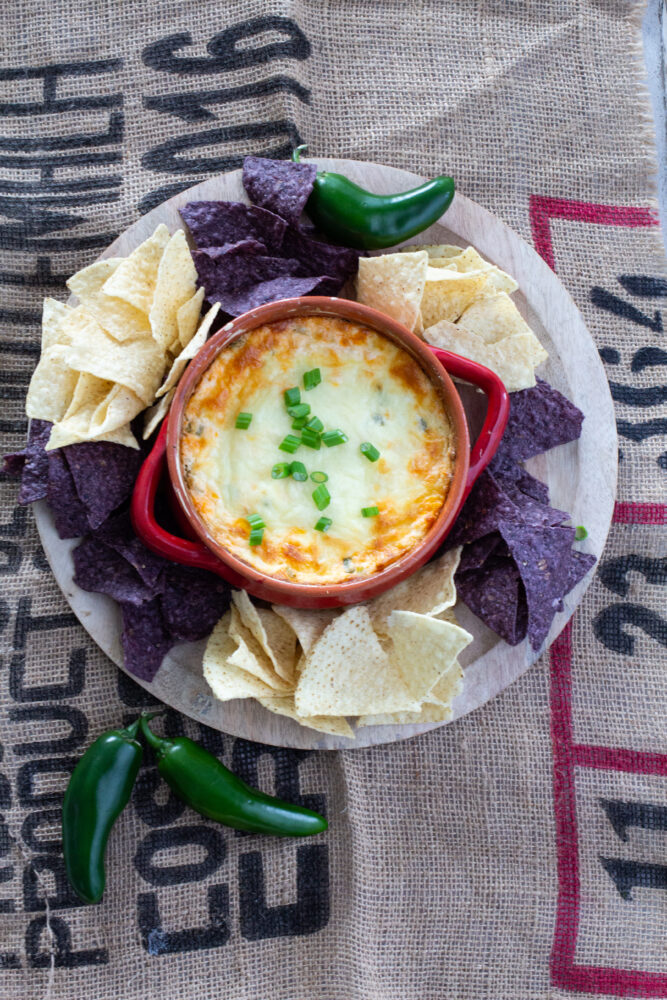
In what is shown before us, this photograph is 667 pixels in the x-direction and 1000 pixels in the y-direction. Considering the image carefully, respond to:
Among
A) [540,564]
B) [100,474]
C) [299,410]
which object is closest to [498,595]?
[540,564]

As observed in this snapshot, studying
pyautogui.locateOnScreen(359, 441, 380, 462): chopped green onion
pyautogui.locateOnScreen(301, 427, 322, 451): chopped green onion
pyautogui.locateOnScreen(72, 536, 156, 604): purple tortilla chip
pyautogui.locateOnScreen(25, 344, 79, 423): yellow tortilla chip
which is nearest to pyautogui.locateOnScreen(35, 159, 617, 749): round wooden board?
pyautogui.locateOnScreen(72, 536, 156, 604): purple tortilla chip

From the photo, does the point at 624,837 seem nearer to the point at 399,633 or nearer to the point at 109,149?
the point at 399,633

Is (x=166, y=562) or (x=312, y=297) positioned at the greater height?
(x=312, y=297)

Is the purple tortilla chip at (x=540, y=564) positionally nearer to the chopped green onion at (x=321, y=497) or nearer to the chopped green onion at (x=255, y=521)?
the chopped green onion at (x=321, y=497)

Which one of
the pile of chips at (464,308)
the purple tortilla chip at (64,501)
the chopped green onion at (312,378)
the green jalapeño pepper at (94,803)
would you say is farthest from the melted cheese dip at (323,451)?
the green jalapeño pepper at (94,803)

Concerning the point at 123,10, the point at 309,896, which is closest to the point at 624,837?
the point at 309,896

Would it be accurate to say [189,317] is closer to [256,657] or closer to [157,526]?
[157,526]

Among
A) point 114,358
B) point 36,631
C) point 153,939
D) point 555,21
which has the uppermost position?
point 555,21
